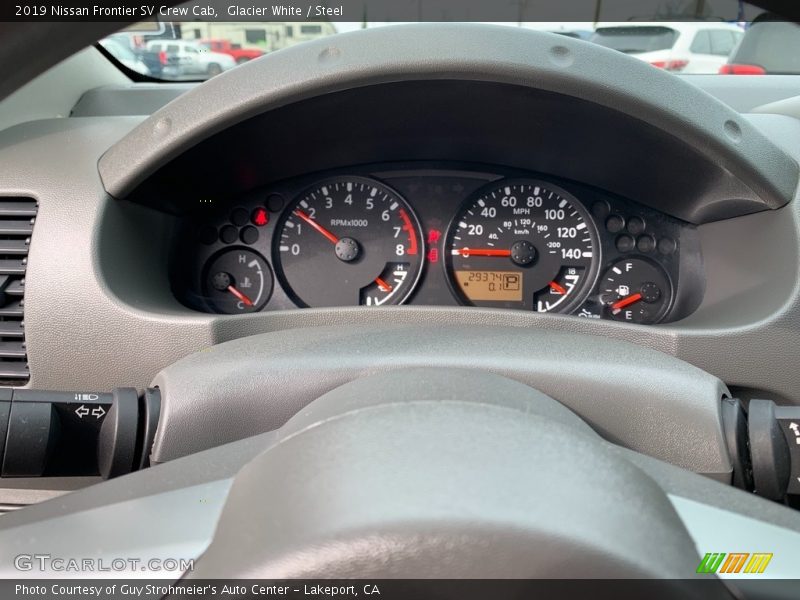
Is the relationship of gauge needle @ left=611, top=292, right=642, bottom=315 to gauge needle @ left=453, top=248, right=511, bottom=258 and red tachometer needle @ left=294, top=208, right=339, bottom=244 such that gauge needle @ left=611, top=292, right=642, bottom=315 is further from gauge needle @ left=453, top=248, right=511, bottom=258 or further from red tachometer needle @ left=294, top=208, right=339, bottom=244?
red tachometer needle @ left=294, top=208, right=339, bottom=244

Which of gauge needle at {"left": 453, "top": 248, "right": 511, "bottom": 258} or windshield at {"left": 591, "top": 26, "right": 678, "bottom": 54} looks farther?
gauge needle at {"left": 453, "top": 248, "right": 511, "bottom": 258}

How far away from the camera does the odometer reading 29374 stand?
238 centimetres

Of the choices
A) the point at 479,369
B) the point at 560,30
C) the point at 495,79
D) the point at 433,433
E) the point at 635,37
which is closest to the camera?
the point at 433,433

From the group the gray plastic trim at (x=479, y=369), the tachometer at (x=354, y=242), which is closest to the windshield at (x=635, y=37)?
the tachometer at (x=354, y=242)

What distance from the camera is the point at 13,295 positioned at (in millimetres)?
1841

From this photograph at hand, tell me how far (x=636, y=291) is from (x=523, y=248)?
0.35m

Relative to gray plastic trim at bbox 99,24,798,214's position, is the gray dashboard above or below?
below

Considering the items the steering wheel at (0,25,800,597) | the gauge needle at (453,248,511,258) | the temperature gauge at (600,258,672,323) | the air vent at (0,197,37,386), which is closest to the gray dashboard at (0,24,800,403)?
the air vent at (0,197,37,386)

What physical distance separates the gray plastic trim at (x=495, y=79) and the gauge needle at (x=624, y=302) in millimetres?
595

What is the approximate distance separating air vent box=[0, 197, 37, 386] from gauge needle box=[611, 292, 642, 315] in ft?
5.19

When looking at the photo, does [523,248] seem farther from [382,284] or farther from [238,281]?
[238,281]

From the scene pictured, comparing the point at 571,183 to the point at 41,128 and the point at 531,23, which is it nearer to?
the point at 531,23

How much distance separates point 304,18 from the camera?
2.02 meters

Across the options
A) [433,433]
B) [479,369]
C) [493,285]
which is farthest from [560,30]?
[433,433]
